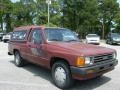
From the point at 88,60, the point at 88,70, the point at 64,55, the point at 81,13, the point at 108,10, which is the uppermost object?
the point at 108,10

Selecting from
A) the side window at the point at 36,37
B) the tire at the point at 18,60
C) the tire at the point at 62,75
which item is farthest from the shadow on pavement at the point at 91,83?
the tire at the point at 18,60

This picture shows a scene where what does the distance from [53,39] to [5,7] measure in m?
49.2

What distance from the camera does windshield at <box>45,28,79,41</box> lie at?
24.4 ft

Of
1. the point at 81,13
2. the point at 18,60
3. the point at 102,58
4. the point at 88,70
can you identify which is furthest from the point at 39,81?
the point at 81,13

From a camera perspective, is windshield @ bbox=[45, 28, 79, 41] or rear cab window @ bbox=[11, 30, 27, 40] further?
rear cab window @ bbox=[11, 30, 27, 40]

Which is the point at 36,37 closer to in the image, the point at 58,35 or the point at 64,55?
the point at 58,35

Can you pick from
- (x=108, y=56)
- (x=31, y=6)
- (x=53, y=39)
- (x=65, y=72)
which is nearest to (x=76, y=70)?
(x=65, y=72)

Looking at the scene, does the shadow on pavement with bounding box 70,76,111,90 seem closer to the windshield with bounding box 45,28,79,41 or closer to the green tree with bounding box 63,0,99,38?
the windshield with bounding box 45,28,79,41

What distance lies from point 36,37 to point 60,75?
193 centimetres

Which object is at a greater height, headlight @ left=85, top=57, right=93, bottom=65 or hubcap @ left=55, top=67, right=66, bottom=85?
headlight @ left=85, top=57, right=93, bottom=65

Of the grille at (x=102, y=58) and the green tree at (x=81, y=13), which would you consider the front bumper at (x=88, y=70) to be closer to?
the grille at (x=102, y=58)

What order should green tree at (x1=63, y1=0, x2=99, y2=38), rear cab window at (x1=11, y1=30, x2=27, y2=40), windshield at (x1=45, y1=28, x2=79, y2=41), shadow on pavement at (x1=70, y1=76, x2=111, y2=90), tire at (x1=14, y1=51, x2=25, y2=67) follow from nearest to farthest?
1. shadow on pavement at (x1=70, y1=76, x2=111, y2=90)
2. windshield at (x1=45, y1=28, x2=79, y2=41)
3. rear cab window at (x1=11, y1=30, x2=27, y2=40)
4. tire at (x1=14, y1=51, x2=25, y2=67)
5. green tree at (x1=63, y1=0, x2=99, y2=38)

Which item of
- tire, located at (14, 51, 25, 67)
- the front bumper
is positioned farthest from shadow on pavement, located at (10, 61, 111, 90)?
tire, located at (14, 51, 25, 67)

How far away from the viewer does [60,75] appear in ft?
21.5
